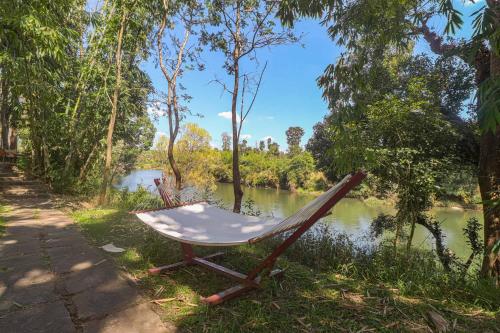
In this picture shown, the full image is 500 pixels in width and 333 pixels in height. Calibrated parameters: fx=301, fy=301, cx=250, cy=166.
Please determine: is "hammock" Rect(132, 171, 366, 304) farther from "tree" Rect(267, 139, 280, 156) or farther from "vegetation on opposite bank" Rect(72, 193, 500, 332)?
"tree" Rect(267, 139, 280, 156)

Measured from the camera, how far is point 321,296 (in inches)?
84.3

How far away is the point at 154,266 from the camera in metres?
2.68

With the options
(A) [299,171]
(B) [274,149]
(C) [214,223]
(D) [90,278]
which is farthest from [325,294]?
(B) [274,149]

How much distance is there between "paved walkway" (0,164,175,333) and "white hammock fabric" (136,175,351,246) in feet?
1.61

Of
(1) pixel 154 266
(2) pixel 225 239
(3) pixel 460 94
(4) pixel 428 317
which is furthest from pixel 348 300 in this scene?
(3) pixel 460 94

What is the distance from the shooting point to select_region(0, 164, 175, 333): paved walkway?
1.65 m

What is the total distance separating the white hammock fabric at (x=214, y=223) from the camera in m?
1.84

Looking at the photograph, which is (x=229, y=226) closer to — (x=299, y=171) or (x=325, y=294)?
(x=325, y=294)

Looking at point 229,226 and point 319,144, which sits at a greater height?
point 319,144

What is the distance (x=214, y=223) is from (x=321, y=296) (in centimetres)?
104

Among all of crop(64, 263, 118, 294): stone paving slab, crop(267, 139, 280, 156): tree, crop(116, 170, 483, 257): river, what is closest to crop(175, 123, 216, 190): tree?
crop(116, 170, 483, 257): river

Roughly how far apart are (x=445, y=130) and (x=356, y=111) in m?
2.66

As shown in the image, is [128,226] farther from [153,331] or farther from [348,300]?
[348,300]

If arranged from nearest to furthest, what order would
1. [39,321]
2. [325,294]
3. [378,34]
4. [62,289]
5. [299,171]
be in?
[39,321] < [62,289] < [325,294] < [378,34] < [299,171]
